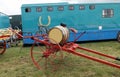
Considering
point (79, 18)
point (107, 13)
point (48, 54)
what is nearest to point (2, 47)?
point (48, 54)

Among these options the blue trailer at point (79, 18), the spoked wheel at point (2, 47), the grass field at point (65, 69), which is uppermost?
the blue trailer at point (79, 18)

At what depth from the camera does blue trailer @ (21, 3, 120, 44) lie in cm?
1524

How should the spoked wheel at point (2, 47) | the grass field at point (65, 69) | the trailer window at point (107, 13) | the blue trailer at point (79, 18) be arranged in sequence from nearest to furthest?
1. the grass field at point (65, 69)
2. the spoked wheel at point (2, 47)
3. the blue trailer at point (79, 18)
4. the trailer window at point (107, 13)

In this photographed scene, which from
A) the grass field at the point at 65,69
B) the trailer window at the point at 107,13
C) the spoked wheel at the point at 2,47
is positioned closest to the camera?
the grass field at the point at 65,69

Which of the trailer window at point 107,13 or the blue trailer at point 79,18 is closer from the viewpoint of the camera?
the blue trailer at point 79,18

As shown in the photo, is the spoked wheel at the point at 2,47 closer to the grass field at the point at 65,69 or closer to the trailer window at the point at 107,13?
the grass field at the point at 65,69

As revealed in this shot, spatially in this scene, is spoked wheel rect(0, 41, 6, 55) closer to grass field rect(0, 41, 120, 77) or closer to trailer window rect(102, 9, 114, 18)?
grass field rect(0, 41, 120, 77)

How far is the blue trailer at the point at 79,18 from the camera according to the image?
15.2 meters

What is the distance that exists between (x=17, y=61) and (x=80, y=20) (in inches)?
256

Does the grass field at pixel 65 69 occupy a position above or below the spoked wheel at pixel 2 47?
below

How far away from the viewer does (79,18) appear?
15648 millimetres

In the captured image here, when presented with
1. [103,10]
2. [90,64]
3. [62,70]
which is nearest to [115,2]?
[103,10]

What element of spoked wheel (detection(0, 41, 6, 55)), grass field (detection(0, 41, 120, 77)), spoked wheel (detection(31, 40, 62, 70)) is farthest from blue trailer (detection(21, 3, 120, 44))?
spoked wheel (detection(31, 40, 62, 70))

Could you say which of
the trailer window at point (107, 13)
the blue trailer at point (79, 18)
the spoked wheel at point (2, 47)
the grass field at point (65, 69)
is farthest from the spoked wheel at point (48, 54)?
the trailer window at point (107, 13)
